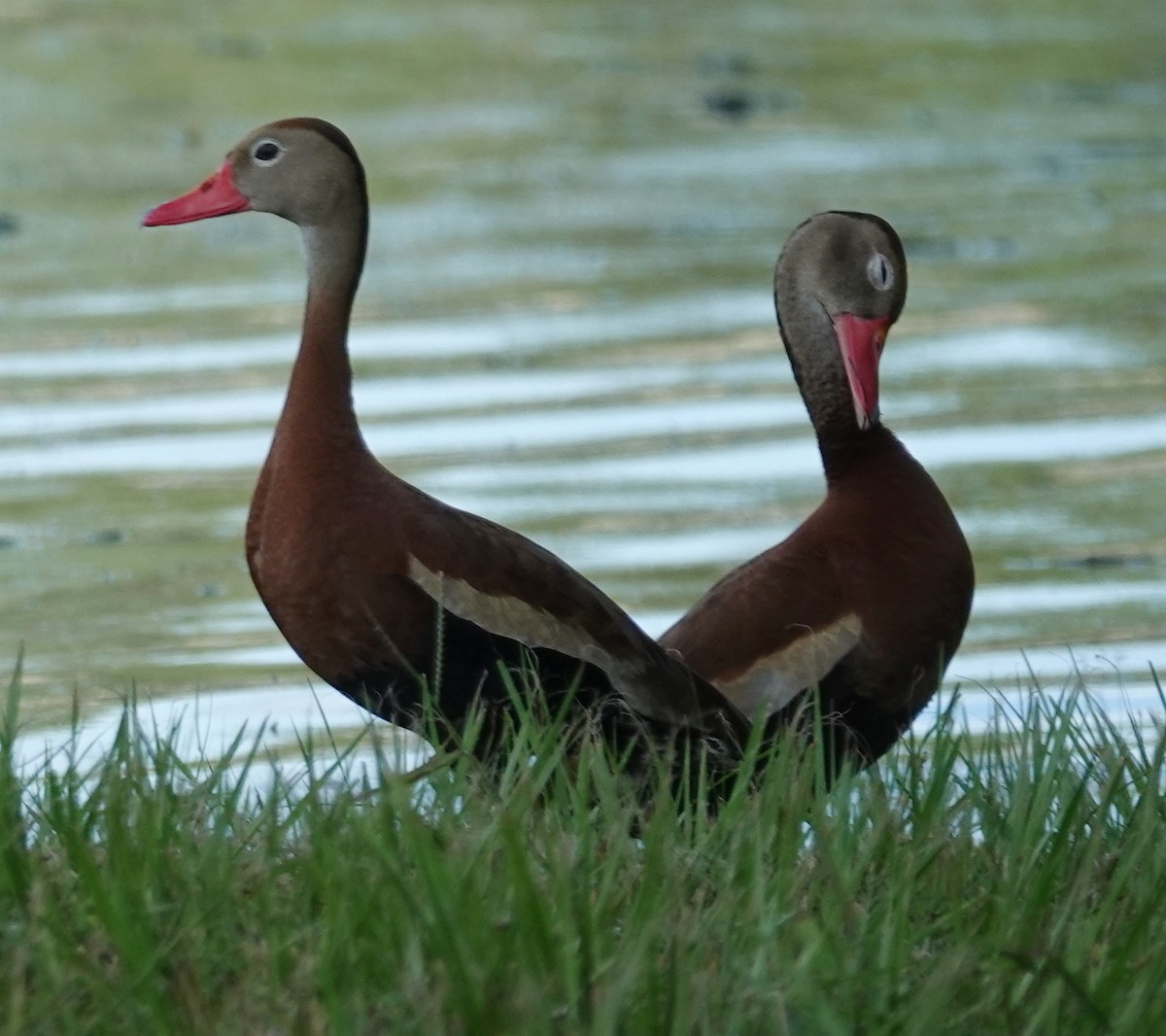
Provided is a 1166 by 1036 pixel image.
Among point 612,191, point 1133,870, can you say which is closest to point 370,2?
point 612,191

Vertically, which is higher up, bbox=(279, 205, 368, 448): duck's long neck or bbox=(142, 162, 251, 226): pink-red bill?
bbox=(142, 162, 251, 226): pink-red bill

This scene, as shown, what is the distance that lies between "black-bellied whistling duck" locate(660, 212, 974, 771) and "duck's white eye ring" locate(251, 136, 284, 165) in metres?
1.00

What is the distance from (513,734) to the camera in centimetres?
407

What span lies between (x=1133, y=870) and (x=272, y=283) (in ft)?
25.4

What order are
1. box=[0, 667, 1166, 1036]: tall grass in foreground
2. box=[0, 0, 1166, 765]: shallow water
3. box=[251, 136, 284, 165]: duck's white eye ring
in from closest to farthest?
1. box=[0, 667, 1166, 1036]: tall grass in foreground
2. box=[251, 136, 284, 165]: duck's white eye ring
3. box=[0, 0, 1166, 765]: shallow water

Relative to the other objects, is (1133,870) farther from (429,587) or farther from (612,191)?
(612,191)

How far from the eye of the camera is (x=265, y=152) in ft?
16.6

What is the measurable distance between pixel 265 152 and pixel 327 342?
0.46 metres

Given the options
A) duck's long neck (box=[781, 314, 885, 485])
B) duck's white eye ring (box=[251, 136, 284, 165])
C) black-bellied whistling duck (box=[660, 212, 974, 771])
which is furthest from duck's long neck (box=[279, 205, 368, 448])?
duck's long neck (box=[781, 314, 885, 485])

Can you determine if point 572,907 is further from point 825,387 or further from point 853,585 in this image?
point 825,387

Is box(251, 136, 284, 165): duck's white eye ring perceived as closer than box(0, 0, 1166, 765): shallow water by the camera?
Yes

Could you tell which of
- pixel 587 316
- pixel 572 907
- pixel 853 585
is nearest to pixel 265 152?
pixel 853 585

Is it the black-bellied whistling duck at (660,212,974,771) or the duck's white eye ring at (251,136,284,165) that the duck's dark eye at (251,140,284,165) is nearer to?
the duck's white eye ring at (251,136,284,165)

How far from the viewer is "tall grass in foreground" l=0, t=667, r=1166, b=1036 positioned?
3.09 metres
